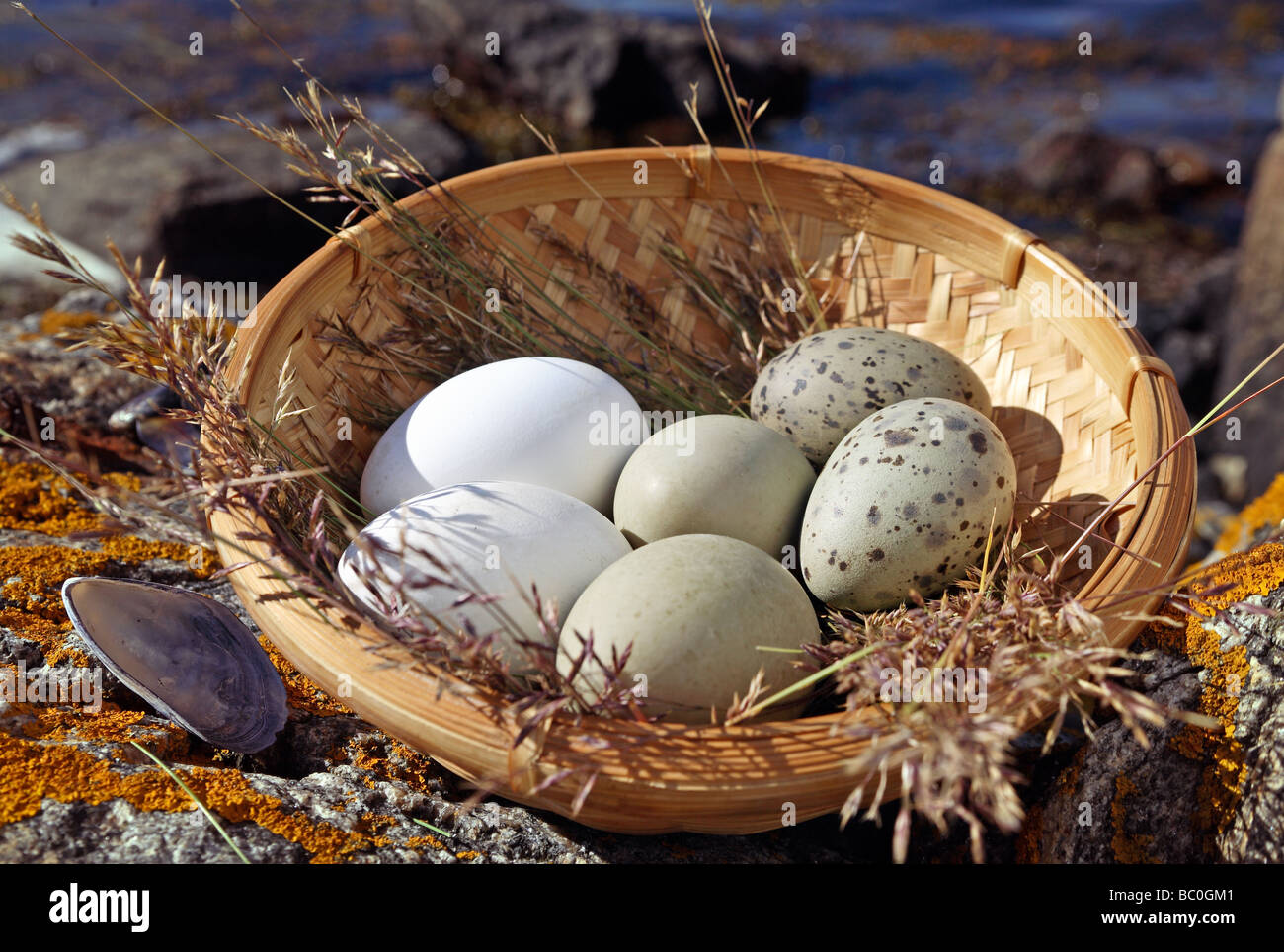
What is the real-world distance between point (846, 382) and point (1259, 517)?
114cm

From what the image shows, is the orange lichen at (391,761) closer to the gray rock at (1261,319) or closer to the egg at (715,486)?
the egg at (715,486)

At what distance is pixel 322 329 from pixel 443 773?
100 centimetres

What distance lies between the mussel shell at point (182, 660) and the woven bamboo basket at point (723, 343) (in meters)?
0.27

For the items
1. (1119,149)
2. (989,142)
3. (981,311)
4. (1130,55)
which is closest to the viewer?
(981,311)

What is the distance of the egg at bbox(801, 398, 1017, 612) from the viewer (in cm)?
186

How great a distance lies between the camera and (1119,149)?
7.27 m

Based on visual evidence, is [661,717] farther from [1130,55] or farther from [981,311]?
[1130,55]

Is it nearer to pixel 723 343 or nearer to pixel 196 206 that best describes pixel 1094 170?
pixel 723 343

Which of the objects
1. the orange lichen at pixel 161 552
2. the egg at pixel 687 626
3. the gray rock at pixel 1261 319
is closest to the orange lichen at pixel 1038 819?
the egg at pixel 687 626

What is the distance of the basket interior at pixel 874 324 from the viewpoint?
2150 mm

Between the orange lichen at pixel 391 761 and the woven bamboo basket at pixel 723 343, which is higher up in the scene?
the woven bamboo basket at pixel 723 343

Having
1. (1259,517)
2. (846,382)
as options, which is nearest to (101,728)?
(846,382)

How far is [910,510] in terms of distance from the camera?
1.86 metres
